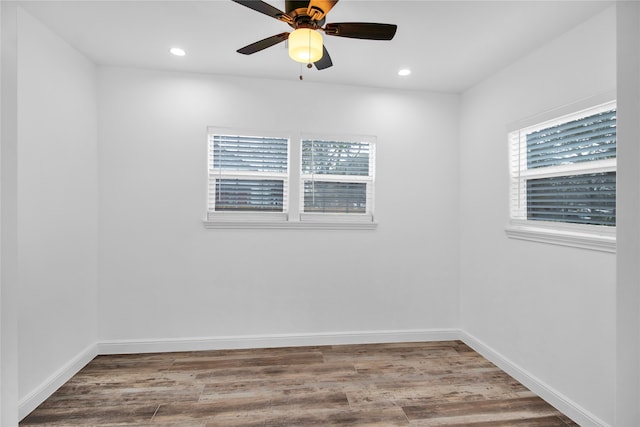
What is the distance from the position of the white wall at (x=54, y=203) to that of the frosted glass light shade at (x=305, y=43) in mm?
1864

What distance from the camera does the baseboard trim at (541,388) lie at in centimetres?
215

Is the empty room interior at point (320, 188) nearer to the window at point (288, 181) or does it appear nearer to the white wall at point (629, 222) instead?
the window at point (288, 181)

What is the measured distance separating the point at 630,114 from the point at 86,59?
3793mm

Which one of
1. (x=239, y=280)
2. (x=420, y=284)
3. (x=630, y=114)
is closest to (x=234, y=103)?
(x=239, y=280)

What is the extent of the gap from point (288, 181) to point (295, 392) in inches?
75.0

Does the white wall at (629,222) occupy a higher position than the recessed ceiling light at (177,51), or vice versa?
the recessed ceiling light at (177,51)

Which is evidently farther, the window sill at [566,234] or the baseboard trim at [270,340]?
the baseboard trim at [270,340]

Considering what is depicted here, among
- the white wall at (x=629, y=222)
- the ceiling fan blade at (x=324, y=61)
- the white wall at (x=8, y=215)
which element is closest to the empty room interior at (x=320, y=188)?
the ceiling fan blade at (x=324, y=61)

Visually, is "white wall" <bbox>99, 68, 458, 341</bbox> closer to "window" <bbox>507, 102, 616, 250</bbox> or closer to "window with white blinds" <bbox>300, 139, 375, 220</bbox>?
"window with white blinds" <bbox>300, 139, 375, 220</bbox>

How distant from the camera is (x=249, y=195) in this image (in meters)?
3.34

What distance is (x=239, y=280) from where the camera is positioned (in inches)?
129

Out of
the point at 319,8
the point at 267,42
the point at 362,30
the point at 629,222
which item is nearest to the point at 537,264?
the point at 629,222

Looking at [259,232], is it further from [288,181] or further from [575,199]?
[575,199]

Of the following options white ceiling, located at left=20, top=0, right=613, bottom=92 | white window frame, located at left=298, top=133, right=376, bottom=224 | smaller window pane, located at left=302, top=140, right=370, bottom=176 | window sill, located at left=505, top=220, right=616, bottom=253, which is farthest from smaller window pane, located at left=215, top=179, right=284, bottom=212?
window sill, located at left=505, top=220, right=616, bottom=253
